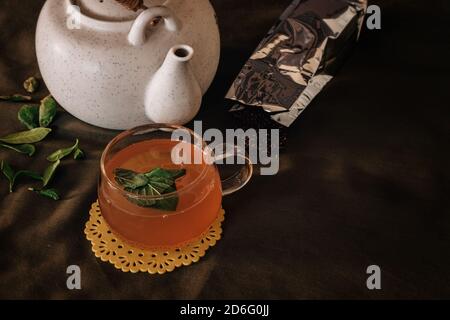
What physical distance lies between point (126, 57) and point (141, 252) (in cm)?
23

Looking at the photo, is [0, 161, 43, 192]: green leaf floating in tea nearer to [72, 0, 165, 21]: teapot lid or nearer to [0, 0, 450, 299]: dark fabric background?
[0, 0, 450, 299]: dark fabric background

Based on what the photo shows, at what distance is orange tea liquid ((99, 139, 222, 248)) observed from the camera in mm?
665

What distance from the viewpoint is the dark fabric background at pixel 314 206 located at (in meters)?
0.70

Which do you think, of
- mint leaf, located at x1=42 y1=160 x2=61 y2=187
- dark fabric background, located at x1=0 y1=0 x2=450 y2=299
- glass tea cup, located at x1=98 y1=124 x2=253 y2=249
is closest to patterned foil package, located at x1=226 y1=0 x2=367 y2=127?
dark fabric background, located at x1=0 y1=0 x2=450 y2=299

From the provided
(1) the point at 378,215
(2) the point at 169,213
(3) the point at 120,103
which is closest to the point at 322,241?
(1) the point at 378,215

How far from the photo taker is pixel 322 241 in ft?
2.41

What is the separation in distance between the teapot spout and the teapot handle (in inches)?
1.6

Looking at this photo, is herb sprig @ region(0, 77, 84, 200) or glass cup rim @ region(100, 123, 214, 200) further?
herb sprig @ region(0, 77, 84, 200)

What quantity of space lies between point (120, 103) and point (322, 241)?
30 cm

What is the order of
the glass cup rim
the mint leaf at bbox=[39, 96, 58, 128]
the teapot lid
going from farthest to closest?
the mint leaf at bbox=[39, 96, 58, 128] < the teapot lid < the glass cup rim

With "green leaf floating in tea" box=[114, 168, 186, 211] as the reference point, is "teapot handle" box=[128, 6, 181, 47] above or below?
above

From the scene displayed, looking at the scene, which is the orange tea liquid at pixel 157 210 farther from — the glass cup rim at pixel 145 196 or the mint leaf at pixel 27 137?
the mint leaf at pixel 27 137

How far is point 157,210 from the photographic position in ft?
2.16
